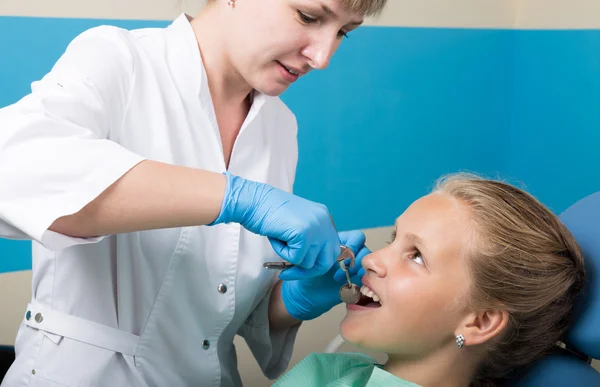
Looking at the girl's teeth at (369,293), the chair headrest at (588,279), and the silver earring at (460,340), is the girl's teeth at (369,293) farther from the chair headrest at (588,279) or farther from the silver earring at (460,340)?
the chair headrest at (588,279)

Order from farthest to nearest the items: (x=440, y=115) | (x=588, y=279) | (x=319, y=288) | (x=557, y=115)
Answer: (x=440, y=115), (x=557, y=115), (x=319, y=288), (x=588, y=279)

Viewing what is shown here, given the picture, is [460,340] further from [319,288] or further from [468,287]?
[319,288]

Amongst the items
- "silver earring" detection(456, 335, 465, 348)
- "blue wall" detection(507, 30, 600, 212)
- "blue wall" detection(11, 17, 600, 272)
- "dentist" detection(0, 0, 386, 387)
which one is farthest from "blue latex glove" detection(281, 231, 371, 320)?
"blue wall" detection(507, 30, 600, 212)

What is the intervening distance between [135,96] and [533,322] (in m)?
0.97

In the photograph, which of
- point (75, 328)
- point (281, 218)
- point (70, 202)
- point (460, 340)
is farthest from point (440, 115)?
point (70, 202)

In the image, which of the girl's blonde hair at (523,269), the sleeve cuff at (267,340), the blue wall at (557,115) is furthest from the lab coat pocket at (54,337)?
the blue wall at (557,115)

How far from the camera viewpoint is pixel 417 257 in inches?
60.0

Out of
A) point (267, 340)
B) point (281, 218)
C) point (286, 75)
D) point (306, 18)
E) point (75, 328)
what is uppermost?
point (306, 18)

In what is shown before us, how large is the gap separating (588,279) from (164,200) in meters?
0.93

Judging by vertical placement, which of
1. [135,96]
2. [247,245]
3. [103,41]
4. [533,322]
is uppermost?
[103,41]

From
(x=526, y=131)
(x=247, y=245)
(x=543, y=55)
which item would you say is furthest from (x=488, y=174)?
(x=247, y=245)

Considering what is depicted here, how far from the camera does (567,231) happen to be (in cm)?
150

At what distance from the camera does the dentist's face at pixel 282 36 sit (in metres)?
1.35

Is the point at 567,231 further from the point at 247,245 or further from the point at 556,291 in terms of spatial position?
the point at 247,245
